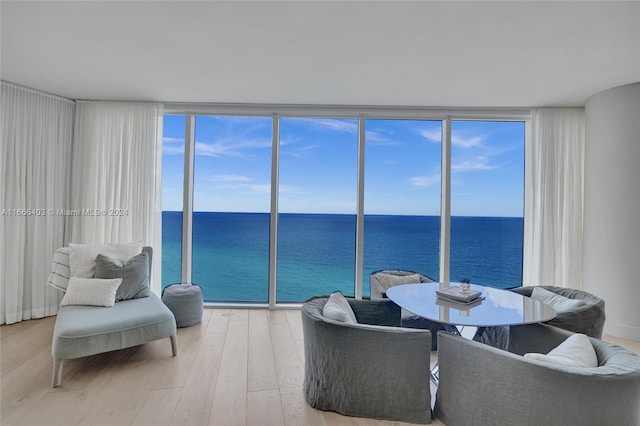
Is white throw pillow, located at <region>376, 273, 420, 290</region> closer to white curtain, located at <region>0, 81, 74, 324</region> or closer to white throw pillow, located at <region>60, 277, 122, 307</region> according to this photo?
white throw pillow, located at <region>60, 277, 122, 307</region>

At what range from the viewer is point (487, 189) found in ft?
15.4

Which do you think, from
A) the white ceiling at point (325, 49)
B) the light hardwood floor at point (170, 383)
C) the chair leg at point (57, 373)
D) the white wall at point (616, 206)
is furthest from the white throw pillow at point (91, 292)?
the white wall at point (616, 206)

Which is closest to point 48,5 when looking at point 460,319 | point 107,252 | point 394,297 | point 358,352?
point 107,252

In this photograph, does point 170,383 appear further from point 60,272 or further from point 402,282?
point 402,282

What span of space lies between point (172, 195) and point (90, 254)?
4.27ft

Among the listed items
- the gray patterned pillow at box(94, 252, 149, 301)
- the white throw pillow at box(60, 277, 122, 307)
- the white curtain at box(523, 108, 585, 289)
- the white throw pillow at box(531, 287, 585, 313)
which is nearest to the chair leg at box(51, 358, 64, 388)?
the white throw pillow at box(60, 277, 122, 307)

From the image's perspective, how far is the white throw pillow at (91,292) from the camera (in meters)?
2.75

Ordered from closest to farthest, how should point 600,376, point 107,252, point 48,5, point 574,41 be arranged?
point 600,376 < point 48,5 < point 574,41 < point 107,252

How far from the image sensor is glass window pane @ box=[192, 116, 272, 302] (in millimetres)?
4133

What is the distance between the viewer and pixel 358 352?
184 cm

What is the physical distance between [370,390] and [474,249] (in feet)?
17.0

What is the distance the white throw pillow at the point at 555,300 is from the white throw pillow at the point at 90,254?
374cm

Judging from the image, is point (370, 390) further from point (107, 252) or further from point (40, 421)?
point (107, 252)

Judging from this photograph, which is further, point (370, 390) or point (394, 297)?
point (394, 297)
